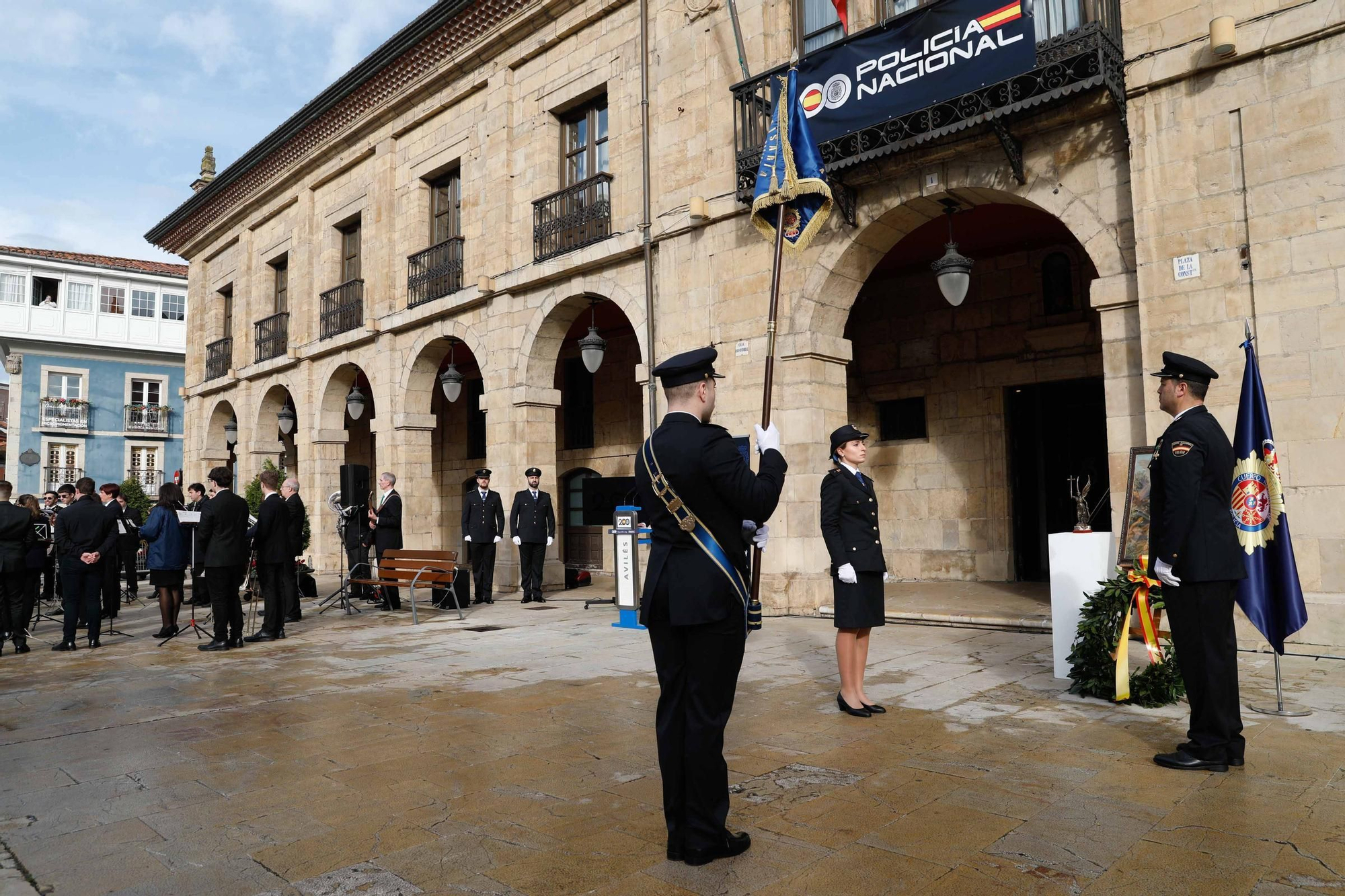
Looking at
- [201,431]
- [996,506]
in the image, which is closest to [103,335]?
[201,431]

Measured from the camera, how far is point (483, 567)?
12625 mm

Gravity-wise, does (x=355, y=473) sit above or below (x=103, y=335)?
below

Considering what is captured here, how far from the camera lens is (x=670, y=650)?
3.41 m

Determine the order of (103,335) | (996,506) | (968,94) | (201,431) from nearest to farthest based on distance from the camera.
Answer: (968,94) < (996,506) < (201,431) < (103,335)

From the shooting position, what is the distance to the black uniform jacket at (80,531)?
29.1ft

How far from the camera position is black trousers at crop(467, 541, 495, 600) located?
41.0ft

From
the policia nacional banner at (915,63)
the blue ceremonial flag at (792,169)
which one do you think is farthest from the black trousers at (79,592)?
the policia nacional banner at (915,63)

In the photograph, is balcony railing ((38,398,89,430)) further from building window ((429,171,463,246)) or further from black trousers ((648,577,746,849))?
black trousers ((648,577,746,849))

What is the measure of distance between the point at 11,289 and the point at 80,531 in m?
34.4

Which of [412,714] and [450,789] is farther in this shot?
[412,714]

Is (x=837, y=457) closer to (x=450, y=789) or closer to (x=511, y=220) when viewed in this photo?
(x=450, y=789)

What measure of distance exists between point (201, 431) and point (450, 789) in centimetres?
2445

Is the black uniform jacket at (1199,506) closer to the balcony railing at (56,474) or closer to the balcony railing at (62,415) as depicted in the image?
the balcony railing at (56,474)

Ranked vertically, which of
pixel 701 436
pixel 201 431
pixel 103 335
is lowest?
pixel 701 436
